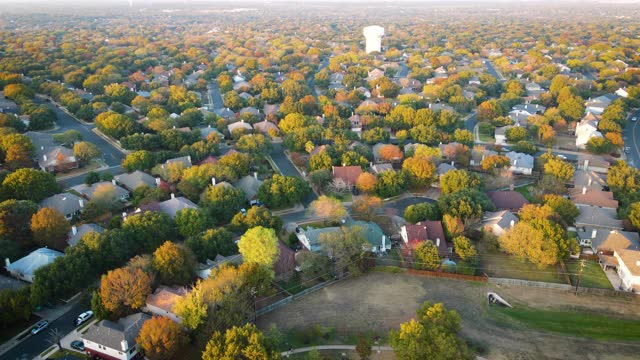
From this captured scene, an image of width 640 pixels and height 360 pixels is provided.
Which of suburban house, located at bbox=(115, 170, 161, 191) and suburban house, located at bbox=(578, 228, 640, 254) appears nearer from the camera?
suburban house, located at bbox=(578, 228, 640, 254)

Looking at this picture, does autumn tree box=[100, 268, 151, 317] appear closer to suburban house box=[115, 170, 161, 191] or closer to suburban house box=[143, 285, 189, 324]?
suburban house box=[143, 285, 189, 324]

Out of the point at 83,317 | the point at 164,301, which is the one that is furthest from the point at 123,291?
the point at 83,317

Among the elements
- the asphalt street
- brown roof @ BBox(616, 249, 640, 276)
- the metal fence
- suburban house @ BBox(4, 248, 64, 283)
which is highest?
suburban house @ BBox(4, 248, 64, 283)

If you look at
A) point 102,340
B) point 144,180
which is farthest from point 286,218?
point 102,340

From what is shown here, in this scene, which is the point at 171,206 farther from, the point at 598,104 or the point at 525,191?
the point at 598,104

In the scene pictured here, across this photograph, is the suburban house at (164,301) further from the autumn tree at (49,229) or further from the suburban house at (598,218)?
the suburban house at (598,218)

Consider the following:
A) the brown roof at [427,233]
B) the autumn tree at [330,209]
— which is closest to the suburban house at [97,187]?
the autumn tree at [330,209]

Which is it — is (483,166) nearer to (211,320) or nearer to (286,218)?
(286,218)

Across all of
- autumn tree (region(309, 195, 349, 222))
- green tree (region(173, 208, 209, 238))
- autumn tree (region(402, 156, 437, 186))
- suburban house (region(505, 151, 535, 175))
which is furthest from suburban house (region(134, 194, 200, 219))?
suburban house (region(505, 151, 535, 175))
